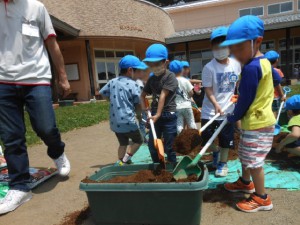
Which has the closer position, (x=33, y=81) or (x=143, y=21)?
(x=33, y=81)

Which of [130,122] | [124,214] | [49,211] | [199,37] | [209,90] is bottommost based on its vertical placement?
[49,211]

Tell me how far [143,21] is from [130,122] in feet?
49.9

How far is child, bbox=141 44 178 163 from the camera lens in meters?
2.92

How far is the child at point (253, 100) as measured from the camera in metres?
2.21

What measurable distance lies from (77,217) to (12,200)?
675 millimetres

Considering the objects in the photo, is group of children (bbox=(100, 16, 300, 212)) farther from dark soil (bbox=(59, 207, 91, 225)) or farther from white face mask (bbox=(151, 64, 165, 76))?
dark soil (bbox=(59, 207, 91, 225))

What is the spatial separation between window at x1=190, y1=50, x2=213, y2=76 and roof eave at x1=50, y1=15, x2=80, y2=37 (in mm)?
10424

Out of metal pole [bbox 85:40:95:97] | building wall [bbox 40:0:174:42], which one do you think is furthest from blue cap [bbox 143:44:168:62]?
metal pole [bbox 85:40:95:97]

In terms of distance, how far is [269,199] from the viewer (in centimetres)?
243

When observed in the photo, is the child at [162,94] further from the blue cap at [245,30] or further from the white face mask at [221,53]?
the blue cap at [245,30]

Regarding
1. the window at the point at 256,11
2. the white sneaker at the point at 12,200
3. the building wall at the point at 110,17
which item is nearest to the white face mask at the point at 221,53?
the white sneaker at the point at 12,200

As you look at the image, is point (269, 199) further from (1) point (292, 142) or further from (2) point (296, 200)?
(1) point (292, 142)

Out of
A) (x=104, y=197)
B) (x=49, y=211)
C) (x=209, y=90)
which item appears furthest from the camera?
(x=209, y=90)

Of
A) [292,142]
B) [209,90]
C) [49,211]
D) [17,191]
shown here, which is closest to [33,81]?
[17,191]
